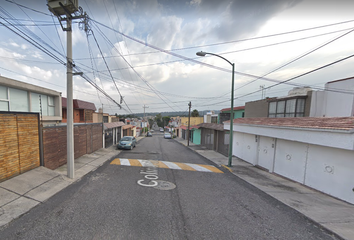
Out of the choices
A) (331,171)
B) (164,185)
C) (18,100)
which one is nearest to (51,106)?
(18,100)

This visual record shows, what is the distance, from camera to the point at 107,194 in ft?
17.3

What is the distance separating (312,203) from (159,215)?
18.6 feet

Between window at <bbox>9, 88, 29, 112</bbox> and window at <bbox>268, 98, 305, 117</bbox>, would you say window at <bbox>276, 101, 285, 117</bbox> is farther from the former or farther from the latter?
window at <bbox>9, 88, 29, 112</bbox>

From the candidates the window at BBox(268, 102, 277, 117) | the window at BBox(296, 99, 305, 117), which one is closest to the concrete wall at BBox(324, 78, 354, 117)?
the window at BBox(296, 99, 305, 117)

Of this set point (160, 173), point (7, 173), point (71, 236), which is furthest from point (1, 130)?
point (160, 173)

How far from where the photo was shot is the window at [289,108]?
11672 mm

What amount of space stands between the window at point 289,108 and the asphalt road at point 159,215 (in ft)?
30.7

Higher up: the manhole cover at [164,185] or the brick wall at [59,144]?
the brick wall at [59,144]

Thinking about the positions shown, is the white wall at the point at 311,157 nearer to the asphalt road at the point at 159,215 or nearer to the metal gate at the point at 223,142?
the asphalt road at the point at 159,215

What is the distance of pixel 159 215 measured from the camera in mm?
4102

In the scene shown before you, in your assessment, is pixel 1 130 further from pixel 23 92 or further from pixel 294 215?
pixel 294 215

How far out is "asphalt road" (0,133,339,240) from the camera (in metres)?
3.39

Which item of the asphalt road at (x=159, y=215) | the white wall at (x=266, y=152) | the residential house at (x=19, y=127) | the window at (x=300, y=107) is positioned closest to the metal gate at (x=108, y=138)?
the residential house at (x=19, y=127)

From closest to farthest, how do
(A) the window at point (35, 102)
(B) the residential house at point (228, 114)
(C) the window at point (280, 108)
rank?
(A) the window at point (35, 102), (C) the window at point (280, 108), (B) the residential house at point (228, 114)
